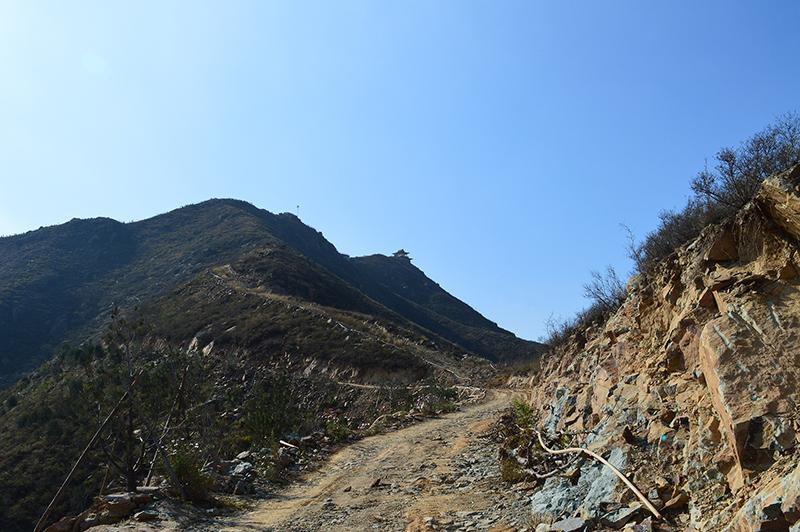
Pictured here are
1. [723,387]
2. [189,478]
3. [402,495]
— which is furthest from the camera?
[189,478]

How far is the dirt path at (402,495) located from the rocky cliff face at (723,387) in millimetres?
978

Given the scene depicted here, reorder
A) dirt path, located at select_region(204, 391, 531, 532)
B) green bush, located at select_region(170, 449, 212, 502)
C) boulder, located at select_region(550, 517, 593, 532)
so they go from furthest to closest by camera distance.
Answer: green bush, located at select_region(170, 449, 212, 502) → dirt path, located at select_region(204, 391, 531, 532) → boulder, located at select_region(550, 517, 593, 532)

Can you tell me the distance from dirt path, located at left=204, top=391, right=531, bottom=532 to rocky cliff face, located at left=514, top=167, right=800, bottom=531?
978mm

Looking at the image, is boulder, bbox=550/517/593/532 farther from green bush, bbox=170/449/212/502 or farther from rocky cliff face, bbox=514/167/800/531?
green bush, bbox=170/449/212/502

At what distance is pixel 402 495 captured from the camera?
6973 mm

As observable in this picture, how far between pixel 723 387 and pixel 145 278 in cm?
7235

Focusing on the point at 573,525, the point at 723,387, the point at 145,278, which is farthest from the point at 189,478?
the point at 145,278

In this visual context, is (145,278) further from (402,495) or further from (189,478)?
(402,495)

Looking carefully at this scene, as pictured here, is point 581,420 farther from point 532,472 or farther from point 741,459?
point 741,459

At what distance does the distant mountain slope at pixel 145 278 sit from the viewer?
5216 centimetres

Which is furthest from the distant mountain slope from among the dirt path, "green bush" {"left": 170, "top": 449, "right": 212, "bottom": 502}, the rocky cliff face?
the rocky cliff face

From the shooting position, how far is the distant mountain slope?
52156 mm

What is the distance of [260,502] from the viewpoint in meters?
7.89

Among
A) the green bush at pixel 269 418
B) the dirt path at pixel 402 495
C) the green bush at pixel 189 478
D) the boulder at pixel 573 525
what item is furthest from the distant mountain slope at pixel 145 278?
A: the boulder at pixel 573 525
